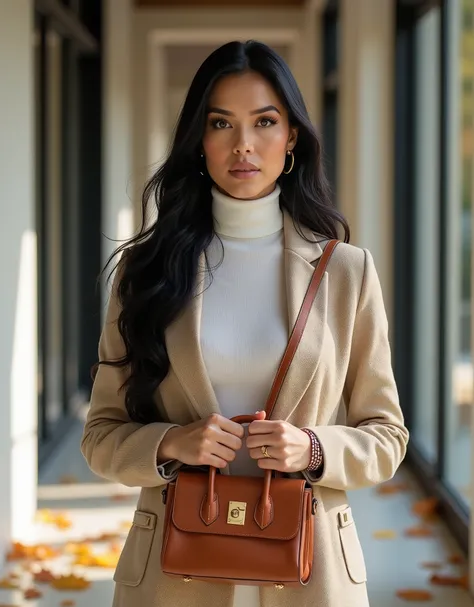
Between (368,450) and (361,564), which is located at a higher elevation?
(368,450)

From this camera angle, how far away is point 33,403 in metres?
4.38

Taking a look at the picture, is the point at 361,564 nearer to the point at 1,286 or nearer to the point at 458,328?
the point at 1,286

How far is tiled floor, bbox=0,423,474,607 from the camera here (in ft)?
11.7

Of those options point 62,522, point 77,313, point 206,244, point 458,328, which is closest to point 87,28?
point 77,313

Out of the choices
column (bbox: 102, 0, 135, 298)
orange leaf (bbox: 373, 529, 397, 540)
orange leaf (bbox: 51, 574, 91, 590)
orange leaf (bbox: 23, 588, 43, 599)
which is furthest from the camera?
column (bbox: 102, 0, 135, 298)

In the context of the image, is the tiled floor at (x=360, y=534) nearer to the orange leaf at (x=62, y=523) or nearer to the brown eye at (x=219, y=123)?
the orange leaf at (x=62, y=523)

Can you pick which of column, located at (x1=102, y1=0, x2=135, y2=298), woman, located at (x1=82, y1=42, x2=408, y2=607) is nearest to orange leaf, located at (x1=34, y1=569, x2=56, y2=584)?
woman, located at (x1=82, y1=42, x2=408, y2=607)

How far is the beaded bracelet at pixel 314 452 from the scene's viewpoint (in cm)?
161

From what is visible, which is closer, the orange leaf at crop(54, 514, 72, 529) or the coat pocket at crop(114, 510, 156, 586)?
the coat pocket at crop(114, 510, 156, 586)

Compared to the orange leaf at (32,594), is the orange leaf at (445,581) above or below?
below

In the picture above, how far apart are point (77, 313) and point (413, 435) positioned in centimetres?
289

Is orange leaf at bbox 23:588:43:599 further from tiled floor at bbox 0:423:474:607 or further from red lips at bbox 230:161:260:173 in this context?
red lips at bbox 230:161:260:173

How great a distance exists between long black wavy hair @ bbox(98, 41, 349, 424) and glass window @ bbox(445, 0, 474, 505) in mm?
2946

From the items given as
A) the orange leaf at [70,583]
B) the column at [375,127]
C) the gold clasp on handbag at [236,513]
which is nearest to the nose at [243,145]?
the gold clasp on handbag at [236,513]
